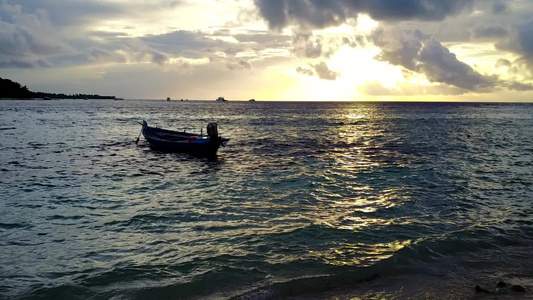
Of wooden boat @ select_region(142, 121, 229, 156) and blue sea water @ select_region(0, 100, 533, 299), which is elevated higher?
wooden boat @ select_region(142, 121, 229, 156)

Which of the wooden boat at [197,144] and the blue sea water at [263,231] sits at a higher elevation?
the wooden boat at [197,144]

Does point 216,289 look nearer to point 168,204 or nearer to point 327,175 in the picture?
point 168,204

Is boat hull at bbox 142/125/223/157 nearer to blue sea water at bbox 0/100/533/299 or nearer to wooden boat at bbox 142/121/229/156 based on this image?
wooden boat at bbox 142/121/229/156

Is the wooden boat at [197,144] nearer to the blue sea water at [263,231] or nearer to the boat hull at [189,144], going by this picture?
the boat hull at [189,144]

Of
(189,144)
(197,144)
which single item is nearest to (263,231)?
(197,144)

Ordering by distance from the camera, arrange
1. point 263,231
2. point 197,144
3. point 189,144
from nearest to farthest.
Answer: point 263,231
point 197,144
point 189,144

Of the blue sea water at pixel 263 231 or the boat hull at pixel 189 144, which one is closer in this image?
A: the blue sea water at pixel 263 231

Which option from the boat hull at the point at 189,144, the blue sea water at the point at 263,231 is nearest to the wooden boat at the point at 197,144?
the boat hull at the point at 189,144

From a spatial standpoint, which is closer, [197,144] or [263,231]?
[263,231]

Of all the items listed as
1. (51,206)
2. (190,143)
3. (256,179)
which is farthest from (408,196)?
(190,143)

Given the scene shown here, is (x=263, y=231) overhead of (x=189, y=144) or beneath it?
beneath

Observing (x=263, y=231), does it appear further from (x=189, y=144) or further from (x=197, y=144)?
(x=189, y=144)

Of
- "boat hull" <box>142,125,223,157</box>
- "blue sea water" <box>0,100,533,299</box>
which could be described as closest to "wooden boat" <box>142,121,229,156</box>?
"boat hull" <box>142,125,223,157</box>

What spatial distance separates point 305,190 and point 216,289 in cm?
994
